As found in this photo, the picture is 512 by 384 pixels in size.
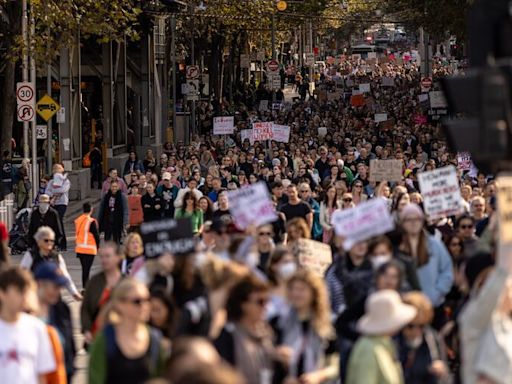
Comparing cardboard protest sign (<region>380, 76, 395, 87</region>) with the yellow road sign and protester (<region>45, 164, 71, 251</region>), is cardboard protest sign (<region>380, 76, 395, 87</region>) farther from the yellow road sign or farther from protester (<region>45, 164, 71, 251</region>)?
protester (<region>45, 164, 71, 251</region>)

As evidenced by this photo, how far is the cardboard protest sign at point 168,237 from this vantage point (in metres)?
11.5

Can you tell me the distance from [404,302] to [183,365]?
3.93 m

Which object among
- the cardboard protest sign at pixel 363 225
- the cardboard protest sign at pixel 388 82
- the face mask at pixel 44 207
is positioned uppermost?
the cardboard protest sign at pixel 388 82

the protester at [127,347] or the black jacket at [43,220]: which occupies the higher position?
the protester at [127,347]

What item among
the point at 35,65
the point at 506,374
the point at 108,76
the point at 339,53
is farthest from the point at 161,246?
the point at 339,53

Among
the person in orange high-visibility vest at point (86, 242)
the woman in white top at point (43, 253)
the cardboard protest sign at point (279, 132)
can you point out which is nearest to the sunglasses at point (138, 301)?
the woman in white top at point (43, 253)

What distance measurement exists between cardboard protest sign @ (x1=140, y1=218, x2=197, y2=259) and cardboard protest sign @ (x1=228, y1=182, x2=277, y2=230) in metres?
2.78

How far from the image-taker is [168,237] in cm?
1164

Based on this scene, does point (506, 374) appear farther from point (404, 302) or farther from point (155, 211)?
point (155, 211)

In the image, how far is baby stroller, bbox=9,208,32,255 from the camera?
26297 mm

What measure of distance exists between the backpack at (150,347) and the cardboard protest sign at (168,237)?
266 centimetres

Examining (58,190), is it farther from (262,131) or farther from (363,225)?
(363,225)

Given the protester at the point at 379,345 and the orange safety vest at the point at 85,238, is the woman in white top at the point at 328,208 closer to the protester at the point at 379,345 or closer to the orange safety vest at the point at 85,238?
the orange safety vest at the point at 85,238

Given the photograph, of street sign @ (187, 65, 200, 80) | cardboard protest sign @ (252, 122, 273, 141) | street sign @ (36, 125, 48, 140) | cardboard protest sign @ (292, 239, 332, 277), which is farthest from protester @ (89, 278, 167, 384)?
street sign @ (187, 65, 200, 80)
